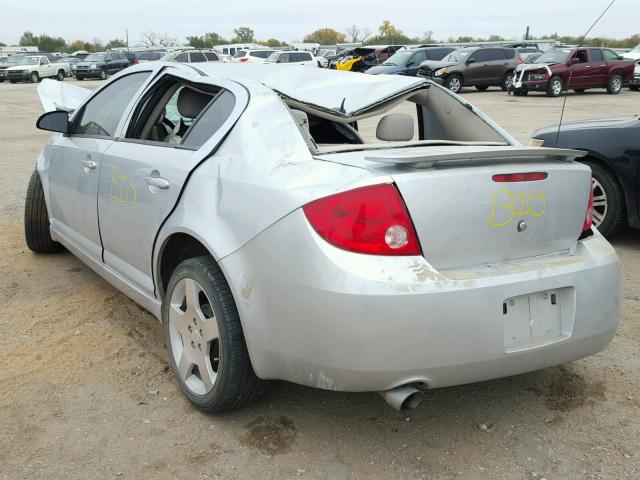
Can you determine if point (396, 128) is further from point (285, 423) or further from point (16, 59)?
point (16, 59)

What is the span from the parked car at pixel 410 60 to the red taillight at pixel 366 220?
77.4ft

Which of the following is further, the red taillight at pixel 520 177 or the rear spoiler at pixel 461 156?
the red taillight at pixel 520 177

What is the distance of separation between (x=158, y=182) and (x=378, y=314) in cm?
138

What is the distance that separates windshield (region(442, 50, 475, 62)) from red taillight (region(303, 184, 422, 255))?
2447 centimetres

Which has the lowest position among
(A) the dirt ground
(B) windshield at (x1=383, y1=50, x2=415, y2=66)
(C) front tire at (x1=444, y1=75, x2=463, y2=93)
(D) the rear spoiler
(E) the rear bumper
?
(A) the dirt ground

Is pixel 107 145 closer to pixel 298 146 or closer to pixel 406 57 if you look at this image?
pixel 298 146

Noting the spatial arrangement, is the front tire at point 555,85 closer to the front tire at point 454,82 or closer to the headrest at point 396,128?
the front tire at point 454,82

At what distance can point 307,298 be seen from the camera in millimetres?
2332

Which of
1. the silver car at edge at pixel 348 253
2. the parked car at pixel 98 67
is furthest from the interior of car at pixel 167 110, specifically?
the parked car at pixel 98 67

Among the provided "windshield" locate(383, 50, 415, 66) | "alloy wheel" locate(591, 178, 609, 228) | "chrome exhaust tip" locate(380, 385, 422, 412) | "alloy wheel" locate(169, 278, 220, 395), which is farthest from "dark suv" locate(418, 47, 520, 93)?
"chrome exhaust tip" locate(380, 385, 422, 412)

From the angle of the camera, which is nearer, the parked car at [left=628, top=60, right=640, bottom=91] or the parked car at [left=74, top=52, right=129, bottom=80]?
the parked car at [left=628, top=60, right=640, bottom=91]

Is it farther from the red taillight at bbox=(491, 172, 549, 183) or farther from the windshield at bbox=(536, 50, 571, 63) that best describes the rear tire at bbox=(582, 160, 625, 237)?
the windshield at bbox=(536, 50, 571, 63)

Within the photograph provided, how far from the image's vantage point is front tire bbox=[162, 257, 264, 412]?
8.73 feet

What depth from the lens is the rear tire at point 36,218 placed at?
16.4 feet
